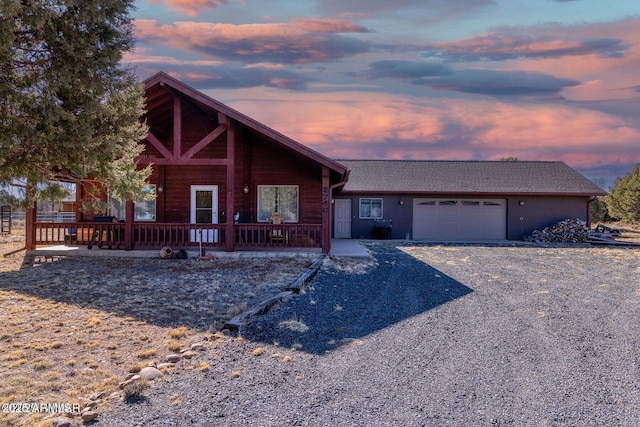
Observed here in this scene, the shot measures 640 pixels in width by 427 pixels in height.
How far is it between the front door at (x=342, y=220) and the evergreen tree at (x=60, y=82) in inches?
571

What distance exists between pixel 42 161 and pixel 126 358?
2671mm

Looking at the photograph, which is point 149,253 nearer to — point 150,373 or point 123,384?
point 150,373

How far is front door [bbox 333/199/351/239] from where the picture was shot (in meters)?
19.8

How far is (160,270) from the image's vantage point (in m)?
9.84

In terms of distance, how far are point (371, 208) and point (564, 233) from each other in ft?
28.5

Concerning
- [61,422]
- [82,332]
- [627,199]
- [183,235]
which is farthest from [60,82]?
[627,199]

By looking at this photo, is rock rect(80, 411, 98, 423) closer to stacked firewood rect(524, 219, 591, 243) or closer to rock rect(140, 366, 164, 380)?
rock rect(140, 366, 164, 380)

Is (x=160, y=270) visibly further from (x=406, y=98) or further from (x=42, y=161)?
(x=406, y=98)

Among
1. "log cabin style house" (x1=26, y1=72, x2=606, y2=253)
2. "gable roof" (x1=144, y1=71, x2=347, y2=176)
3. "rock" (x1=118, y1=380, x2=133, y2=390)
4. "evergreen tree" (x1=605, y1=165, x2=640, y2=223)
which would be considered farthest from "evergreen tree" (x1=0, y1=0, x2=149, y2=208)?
"evergreen tree" (x1=605, y1=165, x2=640, y2=223)

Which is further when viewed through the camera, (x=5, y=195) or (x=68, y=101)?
(x=5, y=195)

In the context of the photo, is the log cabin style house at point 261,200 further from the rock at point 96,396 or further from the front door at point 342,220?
the rock at point 96,396

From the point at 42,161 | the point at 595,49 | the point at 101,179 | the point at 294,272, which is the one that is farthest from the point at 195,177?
the point at 595,49

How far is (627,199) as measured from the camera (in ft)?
84.9

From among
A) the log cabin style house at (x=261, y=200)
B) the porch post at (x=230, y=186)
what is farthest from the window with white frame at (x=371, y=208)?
the porch post at (x=230, y=186)
